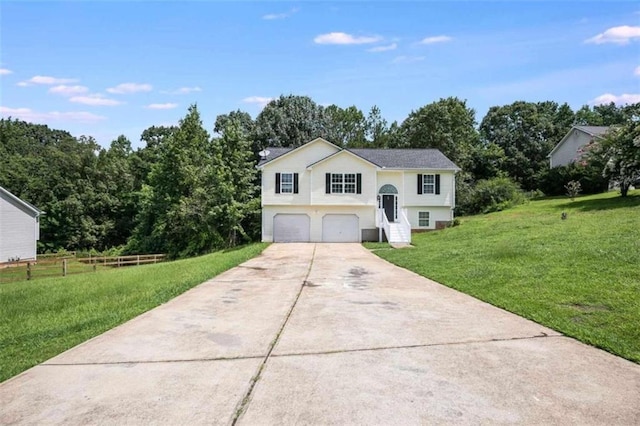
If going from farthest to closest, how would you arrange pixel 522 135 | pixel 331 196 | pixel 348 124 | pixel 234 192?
pixel 348 124, pixel 522 135, pixel 234 192, pixel 331 196

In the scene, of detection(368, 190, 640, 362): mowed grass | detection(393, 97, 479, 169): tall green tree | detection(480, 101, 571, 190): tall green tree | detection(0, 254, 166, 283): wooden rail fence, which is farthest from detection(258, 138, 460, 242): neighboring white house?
detection(480, 101, 571, 190): tall green tree

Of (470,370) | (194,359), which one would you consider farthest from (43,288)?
(470,370)

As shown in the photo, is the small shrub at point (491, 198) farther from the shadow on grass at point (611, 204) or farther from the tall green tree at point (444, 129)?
the shadow on grass at point (611, 204)

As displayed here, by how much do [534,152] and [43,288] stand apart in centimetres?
4816

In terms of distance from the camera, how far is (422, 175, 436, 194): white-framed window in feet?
86.1

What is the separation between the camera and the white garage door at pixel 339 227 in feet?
82.2

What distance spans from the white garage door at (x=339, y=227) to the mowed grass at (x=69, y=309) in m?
11.7

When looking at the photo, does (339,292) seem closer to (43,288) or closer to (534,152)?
Result: (43,288)

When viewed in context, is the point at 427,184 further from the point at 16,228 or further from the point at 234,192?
the point at 16,228

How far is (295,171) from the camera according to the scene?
2484 centimetres

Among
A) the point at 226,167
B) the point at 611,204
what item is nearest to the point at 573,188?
the point at 611,204

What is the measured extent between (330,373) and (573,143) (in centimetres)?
3946

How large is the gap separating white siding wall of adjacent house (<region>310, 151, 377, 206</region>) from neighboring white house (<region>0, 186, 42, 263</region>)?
Answer: 2123 cm

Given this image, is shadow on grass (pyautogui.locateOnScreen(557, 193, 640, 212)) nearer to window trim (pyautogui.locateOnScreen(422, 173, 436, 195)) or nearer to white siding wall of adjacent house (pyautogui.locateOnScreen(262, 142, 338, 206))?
window trim (pyautogui.locateOnScreen(422, 173, 436, 195))
